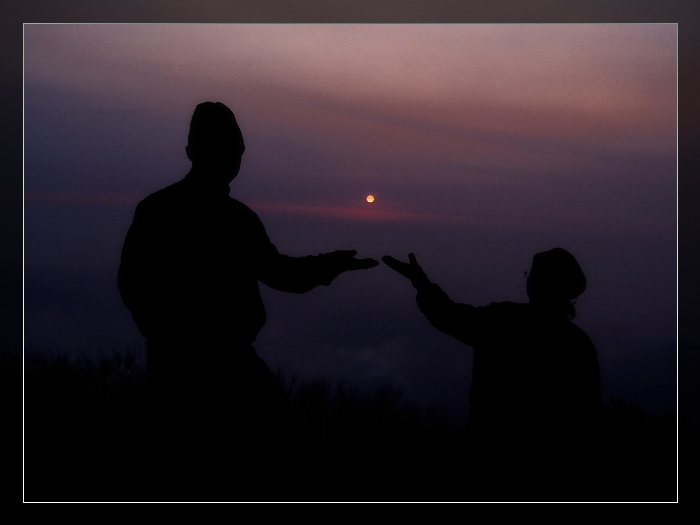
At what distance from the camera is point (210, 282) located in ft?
12.1

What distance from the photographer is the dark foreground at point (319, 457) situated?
3.80 metres

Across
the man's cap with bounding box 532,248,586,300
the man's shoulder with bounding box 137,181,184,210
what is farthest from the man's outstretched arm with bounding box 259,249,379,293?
the man's cap with bounding box 532,248,586,300

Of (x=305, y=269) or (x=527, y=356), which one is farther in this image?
(x=305, y=269)

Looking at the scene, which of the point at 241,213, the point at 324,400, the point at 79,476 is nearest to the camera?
the point at 241,213

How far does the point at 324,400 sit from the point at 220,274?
1.35m

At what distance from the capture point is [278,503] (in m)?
4.00

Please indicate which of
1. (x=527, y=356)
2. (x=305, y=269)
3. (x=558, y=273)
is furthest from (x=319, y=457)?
(x=558, y=273)

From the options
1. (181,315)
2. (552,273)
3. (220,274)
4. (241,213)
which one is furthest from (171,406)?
(552,273)

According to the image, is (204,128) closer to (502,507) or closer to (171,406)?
(171,406)

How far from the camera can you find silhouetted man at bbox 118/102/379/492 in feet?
11.7

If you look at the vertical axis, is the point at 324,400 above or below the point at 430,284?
below

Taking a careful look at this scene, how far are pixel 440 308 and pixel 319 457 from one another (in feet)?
4.06

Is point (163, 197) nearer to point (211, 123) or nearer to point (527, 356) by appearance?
point (211, 123)

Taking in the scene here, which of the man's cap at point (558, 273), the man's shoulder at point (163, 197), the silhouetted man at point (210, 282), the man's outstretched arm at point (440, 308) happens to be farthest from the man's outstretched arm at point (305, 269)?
the man's cap at point (558, 273)
